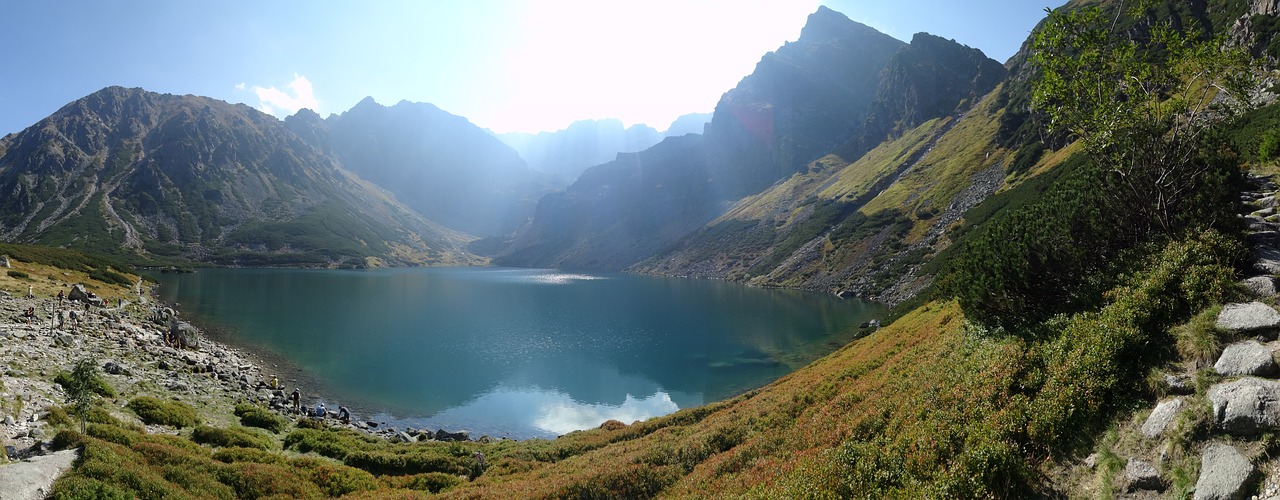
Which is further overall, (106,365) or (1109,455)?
(106,365)

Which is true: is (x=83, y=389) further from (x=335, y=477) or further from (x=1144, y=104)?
(x=1144, y=104)

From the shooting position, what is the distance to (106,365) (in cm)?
3544

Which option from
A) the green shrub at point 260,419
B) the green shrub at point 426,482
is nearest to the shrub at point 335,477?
the green shrub at point 426,482

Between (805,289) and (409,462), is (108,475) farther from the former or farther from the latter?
(805,289)

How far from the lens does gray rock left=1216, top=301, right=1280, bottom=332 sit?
10.4m

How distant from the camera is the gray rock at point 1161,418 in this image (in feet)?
31.5

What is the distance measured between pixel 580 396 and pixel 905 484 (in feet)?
148

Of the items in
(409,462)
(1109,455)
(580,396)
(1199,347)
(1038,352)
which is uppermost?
(1199,347)

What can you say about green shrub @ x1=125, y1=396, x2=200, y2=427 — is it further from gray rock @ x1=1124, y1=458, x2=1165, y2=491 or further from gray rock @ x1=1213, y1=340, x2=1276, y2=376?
gray rock @ x1=1213, y1=340, x2=1276, y2=376

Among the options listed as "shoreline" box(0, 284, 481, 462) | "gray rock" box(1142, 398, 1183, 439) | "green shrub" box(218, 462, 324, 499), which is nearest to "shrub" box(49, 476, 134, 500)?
"green shrub" box(218, 462, 324, 499)

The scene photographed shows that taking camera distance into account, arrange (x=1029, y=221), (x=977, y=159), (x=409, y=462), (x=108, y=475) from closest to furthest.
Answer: (x=108, y=475) → (x=1029, y=221) → (x=409, y=462) → (x=977, y=159)

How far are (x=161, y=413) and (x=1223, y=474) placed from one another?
4398cm

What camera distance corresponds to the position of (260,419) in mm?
34375

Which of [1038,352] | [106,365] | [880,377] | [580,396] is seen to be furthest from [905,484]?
[106,365]
